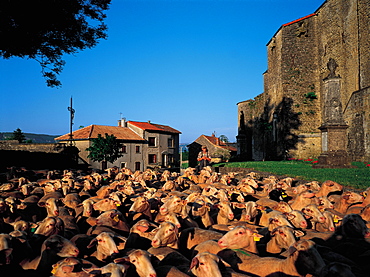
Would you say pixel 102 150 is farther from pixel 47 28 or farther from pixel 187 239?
pixel 187 239

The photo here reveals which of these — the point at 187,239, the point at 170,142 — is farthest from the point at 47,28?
the point at 170,142

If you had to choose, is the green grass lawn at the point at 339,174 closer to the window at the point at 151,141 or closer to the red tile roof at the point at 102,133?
the red tile roof at the point at 102,133

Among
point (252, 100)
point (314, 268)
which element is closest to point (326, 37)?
point (252, 100)

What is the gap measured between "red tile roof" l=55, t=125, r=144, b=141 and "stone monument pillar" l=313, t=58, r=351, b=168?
110 feet

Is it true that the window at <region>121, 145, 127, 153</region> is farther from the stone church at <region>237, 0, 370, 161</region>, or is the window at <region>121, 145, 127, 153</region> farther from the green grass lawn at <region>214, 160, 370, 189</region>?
the green grass lawn at <region>214, 160, 370, 189</region>

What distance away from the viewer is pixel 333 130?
1548 cm

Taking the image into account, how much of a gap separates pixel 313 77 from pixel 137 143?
2900 centimetres

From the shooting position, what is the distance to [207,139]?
197ft

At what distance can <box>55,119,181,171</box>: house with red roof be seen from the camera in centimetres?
4469

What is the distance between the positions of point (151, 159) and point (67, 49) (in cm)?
3454

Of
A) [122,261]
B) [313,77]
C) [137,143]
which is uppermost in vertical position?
[313,77]

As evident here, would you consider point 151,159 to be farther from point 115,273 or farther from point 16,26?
point 115,273

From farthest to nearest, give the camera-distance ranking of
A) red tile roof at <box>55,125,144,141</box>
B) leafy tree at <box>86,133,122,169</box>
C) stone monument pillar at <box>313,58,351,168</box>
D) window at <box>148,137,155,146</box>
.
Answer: window at <box>148,137,155,146</box> < red tile roof at <box>55,125,144,141</box> < leafy tree at <box>86,133,122,169</box> < stone monument pillar at <box>313,58,351,168</box>

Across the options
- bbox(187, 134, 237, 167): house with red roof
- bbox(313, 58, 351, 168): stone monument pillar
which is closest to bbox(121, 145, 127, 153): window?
bbox(187, 134, 237, 167): house with red roof
